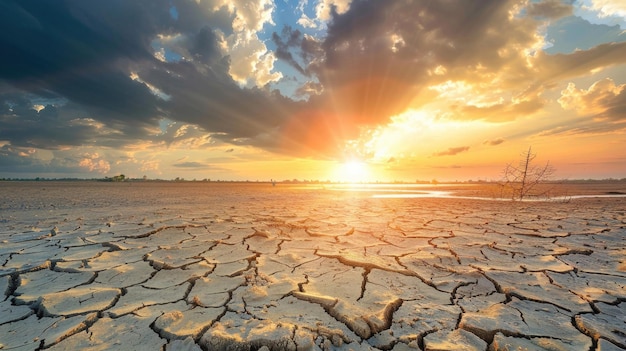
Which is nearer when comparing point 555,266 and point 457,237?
point 555,266

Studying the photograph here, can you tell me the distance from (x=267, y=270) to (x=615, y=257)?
3.39 meters

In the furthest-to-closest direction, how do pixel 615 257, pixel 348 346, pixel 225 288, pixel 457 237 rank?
pixel 457 237
pixel 615 257
pixel 225 288
pixel 348 346

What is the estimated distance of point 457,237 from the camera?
3260 mm

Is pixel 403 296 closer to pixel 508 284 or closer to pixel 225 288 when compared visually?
pixel 508 284

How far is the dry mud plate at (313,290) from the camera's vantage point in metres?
1.26

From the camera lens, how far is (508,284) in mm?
1875

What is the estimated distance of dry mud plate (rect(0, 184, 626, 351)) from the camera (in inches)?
49.6

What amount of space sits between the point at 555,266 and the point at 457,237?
41.6 inches

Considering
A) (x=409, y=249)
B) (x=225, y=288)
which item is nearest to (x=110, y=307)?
(x=225, y=288)

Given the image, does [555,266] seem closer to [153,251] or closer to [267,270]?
[267,270]

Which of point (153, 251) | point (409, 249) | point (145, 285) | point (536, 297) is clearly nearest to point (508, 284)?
point (536, 297)

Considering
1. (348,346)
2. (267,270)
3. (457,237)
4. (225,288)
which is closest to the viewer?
(348,346)

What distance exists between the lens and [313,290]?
1.78 metres

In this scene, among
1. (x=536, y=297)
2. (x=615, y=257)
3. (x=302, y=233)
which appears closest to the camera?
(x=536, y=297)
